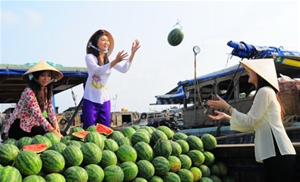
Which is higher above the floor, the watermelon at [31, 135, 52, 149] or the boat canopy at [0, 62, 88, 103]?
the boat canopy at [0, 62, 88, 103]

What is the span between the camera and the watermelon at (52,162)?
2.18 m

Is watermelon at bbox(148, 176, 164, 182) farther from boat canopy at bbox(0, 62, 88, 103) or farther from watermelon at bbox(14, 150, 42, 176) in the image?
boat canopy at bbox(0, 62, 88, 103)

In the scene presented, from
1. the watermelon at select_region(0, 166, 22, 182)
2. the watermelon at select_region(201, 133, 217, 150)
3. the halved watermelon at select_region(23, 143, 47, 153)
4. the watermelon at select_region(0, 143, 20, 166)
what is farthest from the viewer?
the watermelon at select_region(201, 133, 217, 150)

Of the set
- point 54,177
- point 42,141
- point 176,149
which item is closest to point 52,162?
point 54,177

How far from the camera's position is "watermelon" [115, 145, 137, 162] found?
8.43 ft

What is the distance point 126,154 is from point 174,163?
0.47 m

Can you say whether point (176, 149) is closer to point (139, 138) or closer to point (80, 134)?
point (139, 138)

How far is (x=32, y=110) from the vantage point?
360cm

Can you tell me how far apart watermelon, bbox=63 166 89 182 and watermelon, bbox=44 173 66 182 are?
0.05m

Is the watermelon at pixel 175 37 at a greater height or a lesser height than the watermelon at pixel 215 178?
greater

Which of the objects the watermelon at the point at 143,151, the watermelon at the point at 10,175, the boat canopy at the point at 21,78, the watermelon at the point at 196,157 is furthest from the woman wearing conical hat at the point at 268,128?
the boat canopy at the point at 21,78

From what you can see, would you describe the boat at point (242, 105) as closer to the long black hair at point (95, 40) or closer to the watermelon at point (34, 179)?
the long black hair at point (95, 40)

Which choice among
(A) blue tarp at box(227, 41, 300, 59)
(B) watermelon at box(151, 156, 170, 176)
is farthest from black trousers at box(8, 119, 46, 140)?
(A) blue tarp at box(227, 41, 300, 59)

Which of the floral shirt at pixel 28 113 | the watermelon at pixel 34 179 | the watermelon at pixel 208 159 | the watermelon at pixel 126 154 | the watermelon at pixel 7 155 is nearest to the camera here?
the watermelon at pixel 34 179
